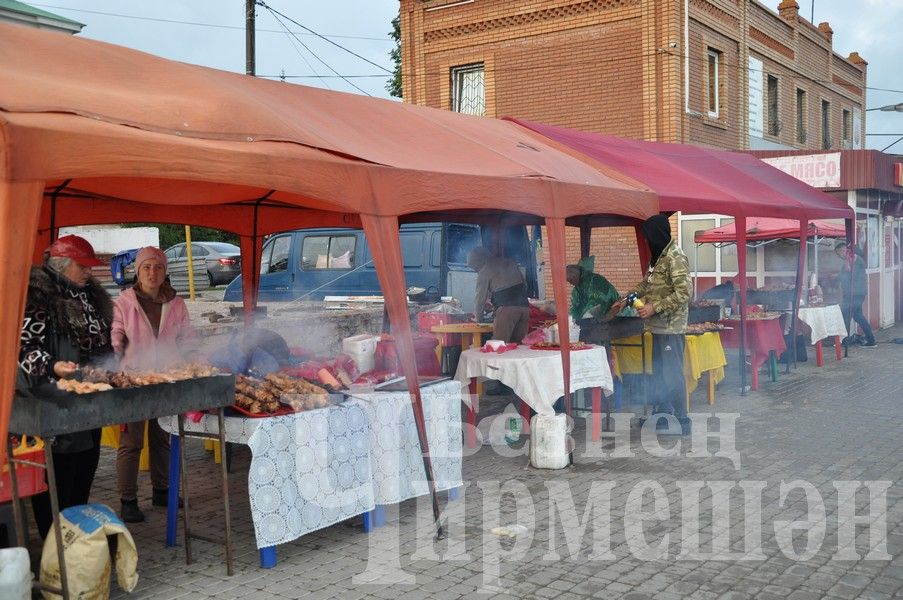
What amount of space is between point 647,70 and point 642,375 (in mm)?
Result: 10345

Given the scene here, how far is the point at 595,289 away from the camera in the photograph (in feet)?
29.9

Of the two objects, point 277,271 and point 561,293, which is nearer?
point 561,293

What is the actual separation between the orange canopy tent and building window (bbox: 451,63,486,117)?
11749 mm

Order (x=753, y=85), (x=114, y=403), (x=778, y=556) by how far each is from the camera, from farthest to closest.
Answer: (x=753, y=85)
(x=778, y=556)
(x=114, y=403)

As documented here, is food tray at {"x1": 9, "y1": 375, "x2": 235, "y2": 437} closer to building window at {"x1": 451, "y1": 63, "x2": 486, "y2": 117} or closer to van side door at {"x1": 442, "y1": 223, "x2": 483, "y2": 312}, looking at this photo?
van side door at {"x1": 442, "y1": 223, "x2": 483, "y2": 312}

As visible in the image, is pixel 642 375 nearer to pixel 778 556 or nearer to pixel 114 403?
pixel 778 556

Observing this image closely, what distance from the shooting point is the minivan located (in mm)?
12992

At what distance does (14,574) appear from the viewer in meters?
4.03

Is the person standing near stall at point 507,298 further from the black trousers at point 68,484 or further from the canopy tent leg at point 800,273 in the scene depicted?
the black trousers at point 68,484

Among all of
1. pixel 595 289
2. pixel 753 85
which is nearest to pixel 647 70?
pixel 753 85

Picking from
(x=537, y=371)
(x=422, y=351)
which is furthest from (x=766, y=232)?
(x=537, y=371)

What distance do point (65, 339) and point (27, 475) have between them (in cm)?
84

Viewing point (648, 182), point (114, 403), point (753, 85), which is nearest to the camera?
point (114, 403)

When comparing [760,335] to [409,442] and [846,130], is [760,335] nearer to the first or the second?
[409,442]
